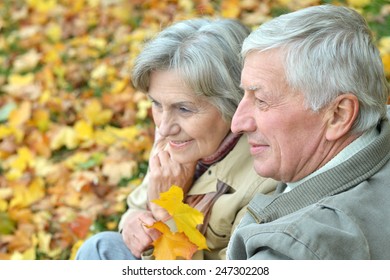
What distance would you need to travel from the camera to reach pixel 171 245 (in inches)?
117

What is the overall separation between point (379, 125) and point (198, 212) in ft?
2.44

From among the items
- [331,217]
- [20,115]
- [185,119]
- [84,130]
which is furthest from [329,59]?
[20,115]

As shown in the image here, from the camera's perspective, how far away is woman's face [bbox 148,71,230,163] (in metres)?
2.95

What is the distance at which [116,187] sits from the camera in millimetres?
4488

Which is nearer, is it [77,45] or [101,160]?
[101,160]

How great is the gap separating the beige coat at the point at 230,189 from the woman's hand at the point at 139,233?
0.22m

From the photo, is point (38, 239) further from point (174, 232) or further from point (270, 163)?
point (270, 163)

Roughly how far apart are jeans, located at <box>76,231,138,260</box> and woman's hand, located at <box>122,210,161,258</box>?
3 centimetres

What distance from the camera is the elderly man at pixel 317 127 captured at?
2158 millimetres

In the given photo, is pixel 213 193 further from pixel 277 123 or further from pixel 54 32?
pixel 54 32

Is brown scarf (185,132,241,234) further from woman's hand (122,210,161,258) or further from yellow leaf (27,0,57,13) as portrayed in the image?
yellow leaf (27,0,57,13)

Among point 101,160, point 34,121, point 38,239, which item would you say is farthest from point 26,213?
point 34,121

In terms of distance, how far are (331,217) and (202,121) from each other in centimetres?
95

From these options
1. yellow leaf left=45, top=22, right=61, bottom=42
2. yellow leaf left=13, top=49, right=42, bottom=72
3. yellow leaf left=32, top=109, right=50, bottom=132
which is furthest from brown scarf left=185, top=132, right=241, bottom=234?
yellow leaf left=45, top=22, right=61, bottom=42
